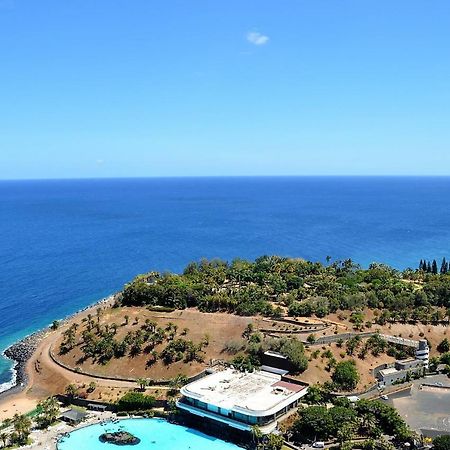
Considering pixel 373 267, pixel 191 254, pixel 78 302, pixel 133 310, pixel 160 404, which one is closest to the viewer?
pixel 160 404

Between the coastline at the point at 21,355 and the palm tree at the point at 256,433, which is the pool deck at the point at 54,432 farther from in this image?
the palm tree at the point at 256,433

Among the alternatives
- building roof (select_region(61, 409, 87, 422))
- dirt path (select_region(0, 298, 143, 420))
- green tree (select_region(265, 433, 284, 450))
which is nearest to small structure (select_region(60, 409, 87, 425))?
building roof (select_region(61, 409, 87, 422))

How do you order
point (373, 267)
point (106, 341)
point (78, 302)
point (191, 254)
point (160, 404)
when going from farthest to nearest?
point (191, 254) → point (78, 302) → point (373, 267) → point (106, 341) → point (160, 404)

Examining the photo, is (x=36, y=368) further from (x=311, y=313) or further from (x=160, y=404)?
(x=311, y=313)

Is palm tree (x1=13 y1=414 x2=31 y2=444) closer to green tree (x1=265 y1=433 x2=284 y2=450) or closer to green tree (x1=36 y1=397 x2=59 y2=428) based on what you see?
green tree (x1=36 y1=397 x2=59 y2=428)

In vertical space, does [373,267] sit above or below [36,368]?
above

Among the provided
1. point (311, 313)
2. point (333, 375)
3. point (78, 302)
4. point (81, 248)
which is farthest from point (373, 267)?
point (81, 248)

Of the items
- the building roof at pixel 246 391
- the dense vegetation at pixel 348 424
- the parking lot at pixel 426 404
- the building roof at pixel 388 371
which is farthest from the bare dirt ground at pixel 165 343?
the parking lot at pixel 426 404
